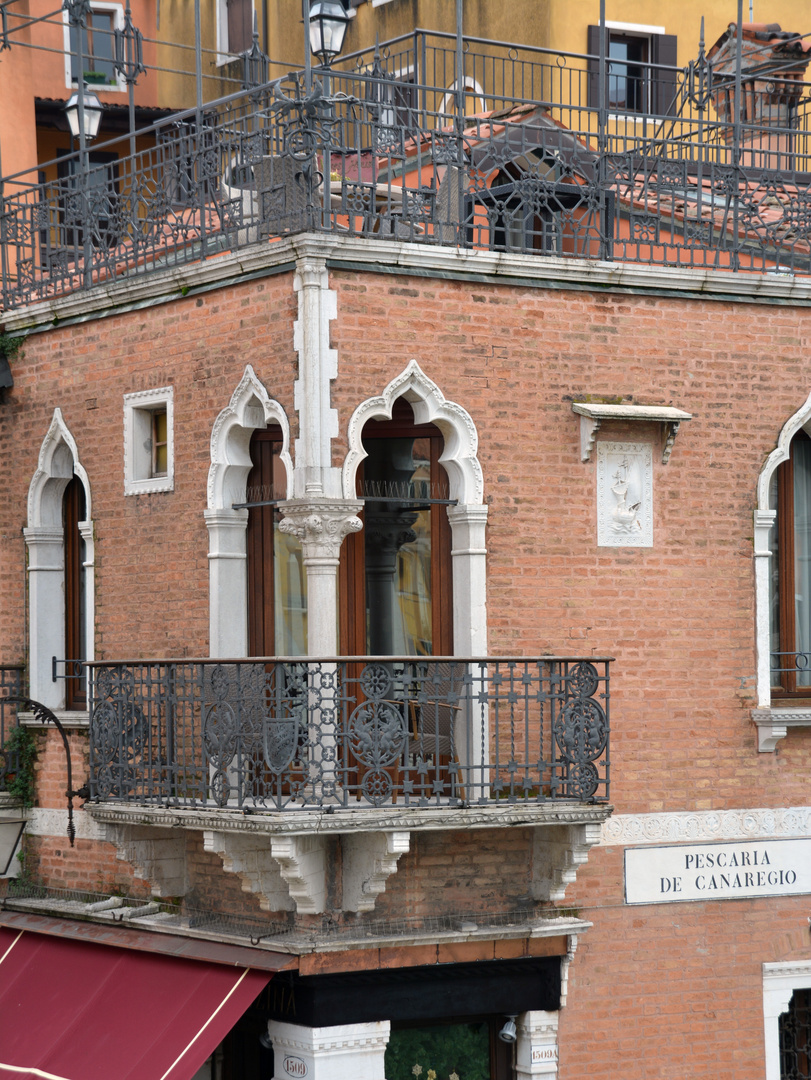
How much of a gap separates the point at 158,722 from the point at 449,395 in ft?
9.47

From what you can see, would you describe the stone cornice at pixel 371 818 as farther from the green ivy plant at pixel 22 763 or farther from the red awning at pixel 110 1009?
the green ivy plant at pixel 22 763

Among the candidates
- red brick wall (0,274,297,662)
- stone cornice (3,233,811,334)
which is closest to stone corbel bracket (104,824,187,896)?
red brick wall (0,274,297,662)

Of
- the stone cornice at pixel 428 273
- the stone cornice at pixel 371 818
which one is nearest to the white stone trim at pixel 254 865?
the stone cornice at pixel 371 818

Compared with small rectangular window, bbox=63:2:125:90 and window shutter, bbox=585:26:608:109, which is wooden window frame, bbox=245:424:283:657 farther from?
small rectangular window, bbox=63:2:125:90

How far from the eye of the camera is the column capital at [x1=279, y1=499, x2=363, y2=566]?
1105 cm

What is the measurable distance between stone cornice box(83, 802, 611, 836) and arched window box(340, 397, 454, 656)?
140 cm

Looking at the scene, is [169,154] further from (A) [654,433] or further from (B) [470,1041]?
(B) [470,1041]

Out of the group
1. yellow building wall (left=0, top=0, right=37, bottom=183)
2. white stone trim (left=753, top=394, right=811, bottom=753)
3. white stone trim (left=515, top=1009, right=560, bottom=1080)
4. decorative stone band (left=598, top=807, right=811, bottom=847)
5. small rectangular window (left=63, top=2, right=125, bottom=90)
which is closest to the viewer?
white stone trim (left=515, top=1009, right=560, bottom=1080)

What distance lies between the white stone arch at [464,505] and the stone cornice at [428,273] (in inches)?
28.8

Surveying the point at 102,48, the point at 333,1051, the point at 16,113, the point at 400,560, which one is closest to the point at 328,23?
the point at 400,560

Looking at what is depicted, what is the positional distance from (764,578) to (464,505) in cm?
231

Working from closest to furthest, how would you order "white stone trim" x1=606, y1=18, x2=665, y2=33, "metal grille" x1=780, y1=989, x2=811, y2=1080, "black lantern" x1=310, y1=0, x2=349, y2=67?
"metal grille" x1=780, y1=989, x2=811, y2=1080
"black lantern" x1=310, y1=0, x2=349, y2=67
"white stone trim" x1=606, y1=18, x2=665, y2=33

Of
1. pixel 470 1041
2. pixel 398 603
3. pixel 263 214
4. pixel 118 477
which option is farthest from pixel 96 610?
pixel 470 1041

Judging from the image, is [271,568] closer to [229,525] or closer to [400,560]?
[229,525]
